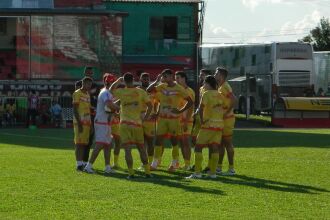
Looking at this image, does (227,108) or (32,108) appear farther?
(32,108)

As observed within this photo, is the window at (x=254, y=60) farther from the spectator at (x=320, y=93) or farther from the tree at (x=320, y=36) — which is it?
the tree at (x=320, y=36)

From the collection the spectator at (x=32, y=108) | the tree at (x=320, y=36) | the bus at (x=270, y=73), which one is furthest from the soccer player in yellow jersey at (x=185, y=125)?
the tree at (x=320, y=36)

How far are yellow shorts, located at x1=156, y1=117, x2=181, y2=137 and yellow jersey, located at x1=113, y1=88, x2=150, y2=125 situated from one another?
4.69 feet

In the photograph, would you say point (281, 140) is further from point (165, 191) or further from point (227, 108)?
point (165, 191)

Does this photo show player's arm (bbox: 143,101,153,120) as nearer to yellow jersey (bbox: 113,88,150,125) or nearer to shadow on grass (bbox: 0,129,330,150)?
yellow jersey (bbox: 113,88,150,125)

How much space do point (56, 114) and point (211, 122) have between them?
27867 mm

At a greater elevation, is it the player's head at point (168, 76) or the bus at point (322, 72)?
the player's head at point (168, 76)

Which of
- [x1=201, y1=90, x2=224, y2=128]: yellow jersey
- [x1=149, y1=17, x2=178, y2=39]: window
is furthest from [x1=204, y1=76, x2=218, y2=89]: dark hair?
[x1=149, y1=17, x2=178, y2=39]: window

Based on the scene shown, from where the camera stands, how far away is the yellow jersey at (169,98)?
18.8m

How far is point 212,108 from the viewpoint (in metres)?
17.2

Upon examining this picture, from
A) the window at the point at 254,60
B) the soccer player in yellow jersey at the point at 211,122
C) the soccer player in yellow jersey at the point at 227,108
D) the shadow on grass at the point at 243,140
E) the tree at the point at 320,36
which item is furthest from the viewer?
the tree at the point at 320,36

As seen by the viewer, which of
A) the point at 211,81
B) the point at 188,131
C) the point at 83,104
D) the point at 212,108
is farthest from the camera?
the point at 188,131

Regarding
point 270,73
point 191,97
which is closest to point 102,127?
point 191,97

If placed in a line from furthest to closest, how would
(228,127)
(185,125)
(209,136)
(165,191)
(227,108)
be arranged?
(185,125), (228,127), (227,108), (209,136), (165,191)
